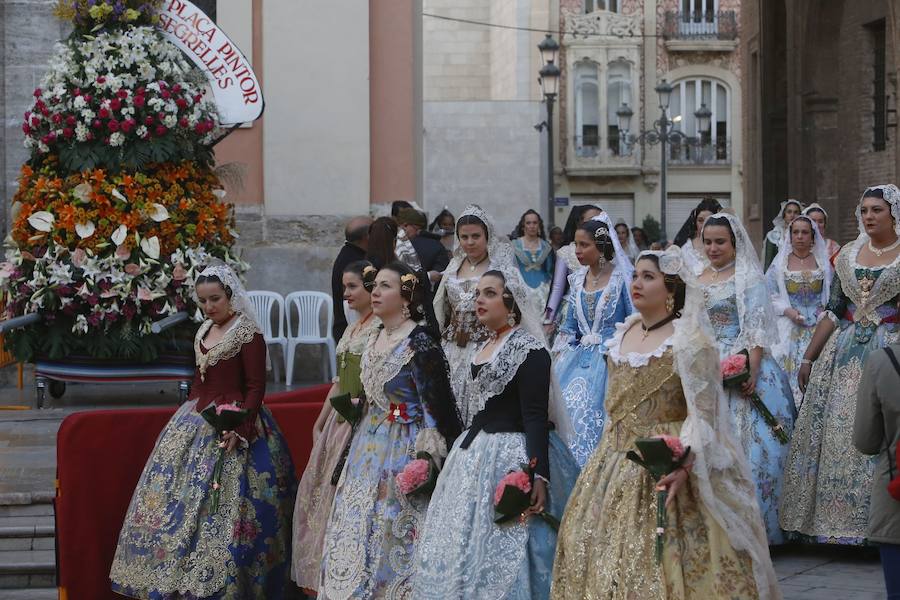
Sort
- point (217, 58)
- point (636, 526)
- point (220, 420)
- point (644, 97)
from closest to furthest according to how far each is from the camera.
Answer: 1. point (636, 526)
2. point (220, 420)
3. point (217, 58)
4. point (644, 97)

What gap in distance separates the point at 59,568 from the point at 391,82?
296 inches

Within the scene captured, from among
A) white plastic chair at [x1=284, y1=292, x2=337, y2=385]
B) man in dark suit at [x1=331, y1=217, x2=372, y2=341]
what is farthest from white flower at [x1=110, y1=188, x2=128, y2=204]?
white plastic chair at [x1=284, y1=292, x2=337, y2=385]

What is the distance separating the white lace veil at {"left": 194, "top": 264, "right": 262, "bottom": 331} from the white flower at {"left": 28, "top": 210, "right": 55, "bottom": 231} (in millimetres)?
3657

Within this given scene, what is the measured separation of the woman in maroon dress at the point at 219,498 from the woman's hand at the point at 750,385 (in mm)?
2720

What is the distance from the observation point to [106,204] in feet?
36.6

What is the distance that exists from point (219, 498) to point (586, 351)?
109 inches

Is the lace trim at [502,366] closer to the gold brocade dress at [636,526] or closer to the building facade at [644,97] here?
the gold brocade dress at [636,526]

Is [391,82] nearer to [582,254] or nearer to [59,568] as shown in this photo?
Answer: [582,254]

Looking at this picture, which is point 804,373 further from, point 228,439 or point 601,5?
point 601,5

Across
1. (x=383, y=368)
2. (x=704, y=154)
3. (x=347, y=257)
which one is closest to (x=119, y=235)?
(x=347, y=257)

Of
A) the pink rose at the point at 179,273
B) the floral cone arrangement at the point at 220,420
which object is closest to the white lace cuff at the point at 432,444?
the floral cone arrangement at the point at 220,420

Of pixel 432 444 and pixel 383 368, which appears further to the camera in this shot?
pixel 383 368

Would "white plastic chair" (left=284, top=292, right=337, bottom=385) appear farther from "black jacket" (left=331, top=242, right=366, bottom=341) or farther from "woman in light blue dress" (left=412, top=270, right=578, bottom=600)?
"woman in light blue dress" (left=412, top=270, right=578, bottom=600)

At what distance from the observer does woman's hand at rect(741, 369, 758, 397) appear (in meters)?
8.56
